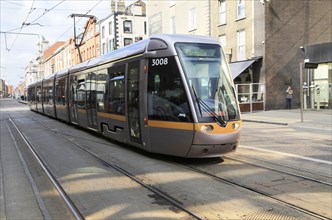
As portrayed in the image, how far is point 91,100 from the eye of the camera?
13.9 m

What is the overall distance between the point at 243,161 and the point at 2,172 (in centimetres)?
543

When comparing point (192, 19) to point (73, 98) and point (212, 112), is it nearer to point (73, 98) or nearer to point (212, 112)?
point (73, 98)

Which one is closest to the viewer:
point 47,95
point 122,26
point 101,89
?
point 101,89

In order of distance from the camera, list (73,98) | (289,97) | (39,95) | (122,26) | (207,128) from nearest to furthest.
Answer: (207,128) → (73,98) → (289,97) → (39,95) → (122,26)

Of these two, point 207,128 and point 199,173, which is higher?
point 207,128

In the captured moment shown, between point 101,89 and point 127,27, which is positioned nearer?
point 101,89

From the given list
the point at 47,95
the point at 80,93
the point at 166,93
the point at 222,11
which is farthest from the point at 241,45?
the point at 166,93

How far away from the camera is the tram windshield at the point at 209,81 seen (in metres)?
8.29

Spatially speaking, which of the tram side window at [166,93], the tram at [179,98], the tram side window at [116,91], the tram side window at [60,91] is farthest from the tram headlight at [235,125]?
the tram side window at [60,91]

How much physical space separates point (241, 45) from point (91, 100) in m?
17.9

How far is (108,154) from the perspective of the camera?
33.6ft

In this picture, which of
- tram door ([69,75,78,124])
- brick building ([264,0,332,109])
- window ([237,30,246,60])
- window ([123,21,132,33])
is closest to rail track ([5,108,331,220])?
tram door ([69,75,78,124])

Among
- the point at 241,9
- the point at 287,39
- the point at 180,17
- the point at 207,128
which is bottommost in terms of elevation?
the point at 207,128

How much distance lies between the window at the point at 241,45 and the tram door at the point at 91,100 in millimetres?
16915
